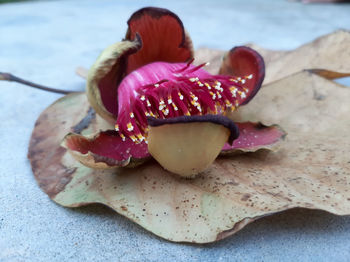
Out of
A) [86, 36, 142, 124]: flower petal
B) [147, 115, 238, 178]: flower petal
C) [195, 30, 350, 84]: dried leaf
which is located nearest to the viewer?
[147, 115, 238, 178]: flower petal

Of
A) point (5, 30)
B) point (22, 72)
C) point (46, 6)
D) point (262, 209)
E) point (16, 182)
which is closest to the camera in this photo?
point (262, 209)

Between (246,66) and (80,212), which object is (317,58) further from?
(80,212)

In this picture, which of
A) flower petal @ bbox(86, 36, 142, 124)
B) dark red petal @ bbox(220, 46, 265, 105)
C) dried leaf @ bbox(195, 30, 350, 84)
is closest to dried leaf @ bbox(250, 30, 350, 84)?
dried leaf @ bbox(195, 30, 350, 84)

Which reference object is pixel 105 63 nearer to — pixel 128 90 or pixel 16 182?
pixel 128 90

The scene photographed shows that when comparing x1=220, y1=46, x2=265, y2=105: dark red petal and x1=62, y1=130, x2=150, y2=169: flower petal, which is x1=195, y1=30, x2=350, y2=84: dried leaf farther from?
x1=62, y1=130, x2=150, y2=169: flower petal

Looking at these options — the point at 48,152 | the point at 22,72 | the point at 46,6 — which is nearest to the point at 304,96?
the point at 48,152

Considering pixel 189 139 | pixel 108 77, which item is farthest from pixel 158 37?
pixel 189 139
